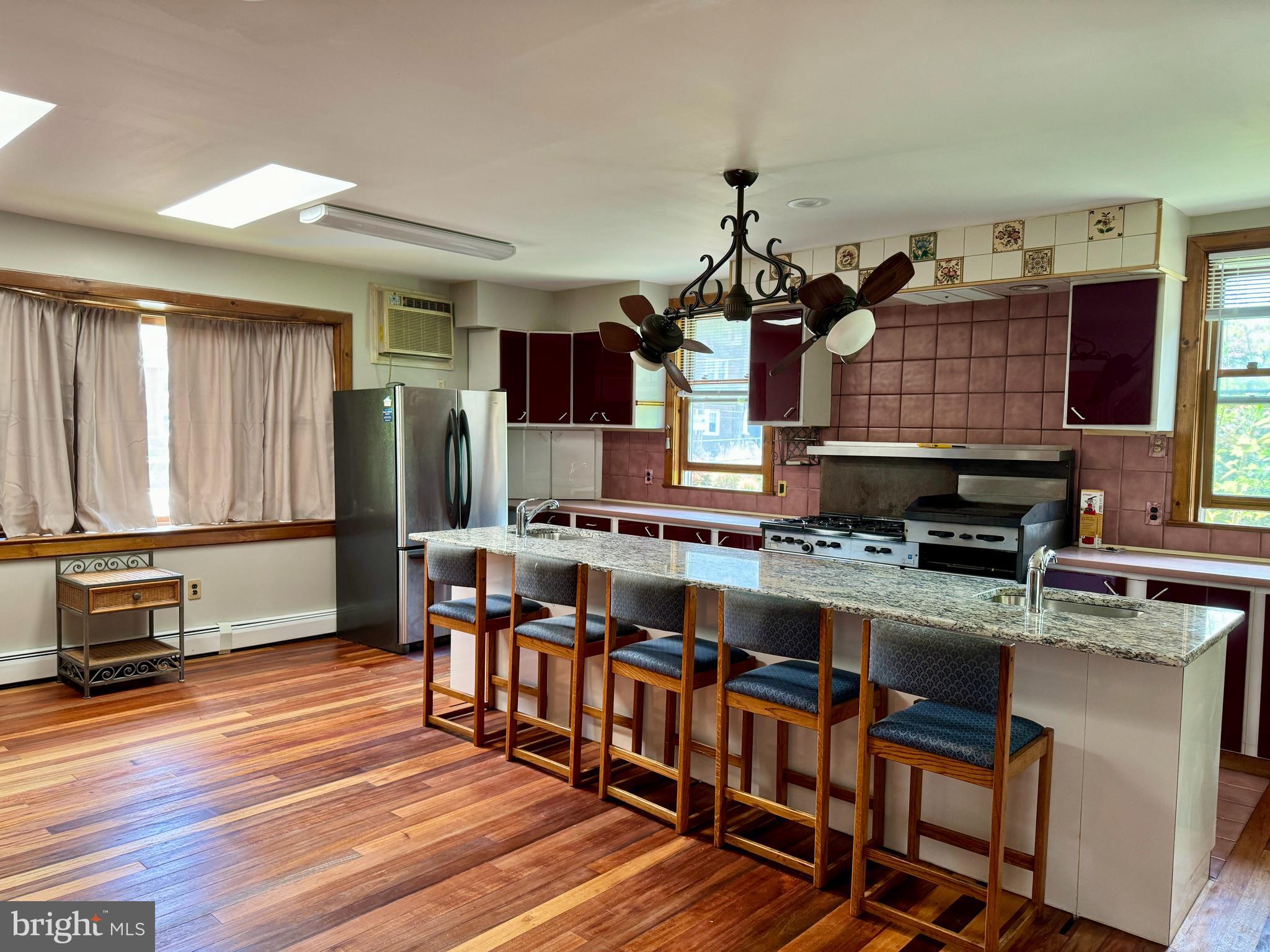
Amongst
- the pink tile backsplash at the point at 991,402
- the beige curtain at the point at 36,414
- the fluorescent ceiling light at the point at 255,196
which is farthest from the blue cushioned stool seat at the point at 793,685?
the beige curtain at the point at 36,414

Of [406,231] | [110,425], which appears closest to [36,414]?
[110,425]

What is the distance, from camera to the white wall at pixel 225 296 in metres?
4.60

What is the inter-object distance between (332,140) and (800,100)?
171 cm

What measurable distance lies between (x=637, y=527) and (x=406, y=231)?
2.44 m

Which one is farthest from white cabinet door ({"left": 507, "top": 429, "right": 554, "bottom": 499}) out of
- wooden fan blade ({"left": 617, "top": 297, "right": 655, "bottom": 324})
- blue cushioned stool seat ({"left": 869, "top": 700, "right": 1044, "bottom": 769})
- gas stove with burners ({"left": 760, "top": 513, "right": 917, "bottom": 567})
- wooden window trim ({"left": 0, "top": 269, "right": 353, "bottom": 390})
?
blue cushioned stool seat ({"left": 869, "top": 700, "right": 1044, "bottom": 769})

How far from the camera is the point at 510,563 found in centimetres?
426

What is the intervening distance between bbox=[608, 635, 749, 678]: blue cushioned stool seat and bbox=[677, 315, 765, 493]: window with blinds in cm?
280

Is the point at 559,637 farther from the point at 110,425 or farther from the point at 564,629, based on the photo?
the point at 110,425

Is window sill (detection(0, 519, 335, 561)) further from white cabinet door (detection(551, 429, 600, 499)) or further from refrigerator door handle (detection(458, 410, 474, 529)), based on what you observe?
white cabinet door (detection(551, 429, 600, 499))

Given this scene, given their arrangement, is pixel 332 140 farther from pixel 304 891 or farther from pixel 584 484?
pixel 584 484

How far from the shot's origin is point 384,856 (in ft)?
9.27

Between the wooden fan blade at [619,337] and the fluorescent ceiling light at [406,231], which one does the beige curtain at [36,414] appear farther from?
the wooden fan blade at [619,337]

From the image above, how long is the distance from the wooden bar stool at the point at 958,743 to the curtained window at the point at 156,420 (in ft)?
14.5

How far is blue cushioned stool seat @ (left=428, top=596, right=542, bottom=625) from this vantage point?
3889mm
